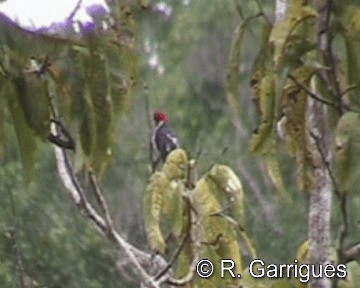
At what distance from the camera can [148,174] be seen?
176 inches

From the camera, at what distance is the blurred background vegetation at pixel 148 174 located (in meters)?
5.32

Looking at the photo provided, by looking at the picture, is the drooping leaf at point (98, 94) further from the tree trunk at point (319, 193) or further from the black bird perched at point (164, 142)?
the black bird perched at point (164, 142)

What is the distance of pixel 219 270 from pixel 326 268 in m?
0.41

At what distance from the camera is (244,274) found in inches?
63.4

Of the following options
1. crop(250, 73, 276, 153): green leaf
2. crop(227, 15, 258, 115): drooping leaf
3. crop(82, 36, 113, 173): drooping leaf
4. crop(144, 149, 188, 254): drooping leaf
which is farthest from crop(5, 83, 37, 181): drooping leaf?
crop(144, 149, 188, 254): drooping leaf

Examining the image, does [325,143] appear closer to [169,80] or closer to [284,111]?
[284,111]

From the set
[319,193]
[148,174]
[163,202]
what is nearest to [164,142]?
[163,202]

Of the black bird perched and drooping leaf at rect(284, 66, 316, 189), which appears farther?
the black bird perched

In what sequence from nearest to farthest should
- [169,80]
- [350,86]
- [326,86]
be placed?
[350,86] → [326,86] → [169,80]

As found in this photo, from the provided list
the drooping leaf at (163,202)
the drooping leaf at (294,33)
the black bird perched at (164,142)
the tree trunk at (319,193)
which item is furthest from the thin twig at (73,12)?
the black bird perched at (164,142)

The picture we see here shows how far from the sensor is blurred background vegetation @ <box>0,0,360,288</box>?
17.4 ft

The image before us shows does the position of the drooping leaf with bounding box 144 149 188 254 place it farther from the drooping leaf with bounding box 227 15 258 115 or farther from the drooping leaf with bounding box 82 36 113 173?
the drooping leaf with bounding box 82 36 113 173

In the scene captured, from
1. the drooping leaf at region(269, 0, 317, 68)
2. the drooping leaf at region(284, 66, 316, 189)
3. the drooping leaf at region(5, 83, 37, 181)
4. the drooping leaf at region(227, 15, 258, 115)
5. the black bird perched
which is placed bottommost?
the drooping leaf at region(5, 83, 37, 181)

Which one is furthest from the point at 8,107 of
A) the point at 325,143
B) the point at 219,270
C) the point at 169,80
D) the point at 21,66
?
the point at 169,80
